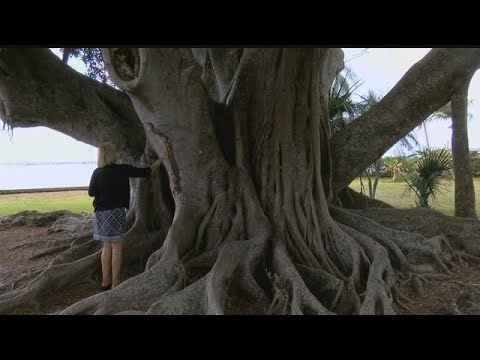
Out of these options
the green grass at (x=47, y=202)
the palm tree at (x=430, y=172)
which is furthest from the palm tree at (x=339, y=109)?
the green grass at (x=47, y=202)

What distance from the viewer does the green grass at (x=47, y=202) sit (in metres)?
11.6

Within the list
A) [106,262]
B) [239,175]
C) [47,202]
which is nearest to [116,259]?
[106,262]

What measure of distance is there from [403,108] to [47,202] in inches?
465

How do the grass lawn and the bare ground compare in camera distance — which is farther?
the grass lawn

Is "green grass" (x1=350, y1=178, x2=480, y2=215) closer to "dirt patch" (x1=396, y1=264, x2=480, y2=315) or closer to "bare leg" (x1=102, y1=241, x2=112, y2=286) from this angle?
"dirt patch" (x1=396, y1=264, x2=480, y2=315)

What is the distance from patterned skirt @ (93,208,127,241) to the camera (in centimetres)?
389

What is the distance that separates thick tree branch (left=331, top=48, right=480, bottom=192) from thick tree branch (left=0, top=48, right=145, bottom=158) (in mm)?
2652

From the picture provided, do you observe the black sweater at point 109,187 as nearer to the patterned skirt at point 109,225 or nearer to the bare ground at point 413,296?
the patterned skirt at point 109,225

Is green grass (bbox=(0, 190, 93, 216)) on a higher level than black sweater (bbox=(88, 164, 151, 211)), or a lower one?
lower

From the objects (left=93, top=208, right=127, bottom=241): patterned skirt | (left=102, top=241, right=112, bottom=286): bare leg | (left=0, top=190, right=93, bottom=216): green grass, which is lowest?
(left=0, top=190, right=93, bottom=216): green grass

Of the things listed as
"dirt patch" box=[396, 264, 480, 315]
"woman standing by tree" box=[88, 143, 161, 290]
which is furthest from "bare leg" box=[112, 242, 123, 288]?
"dirt patch" box=[396, 264, 480, 315]
